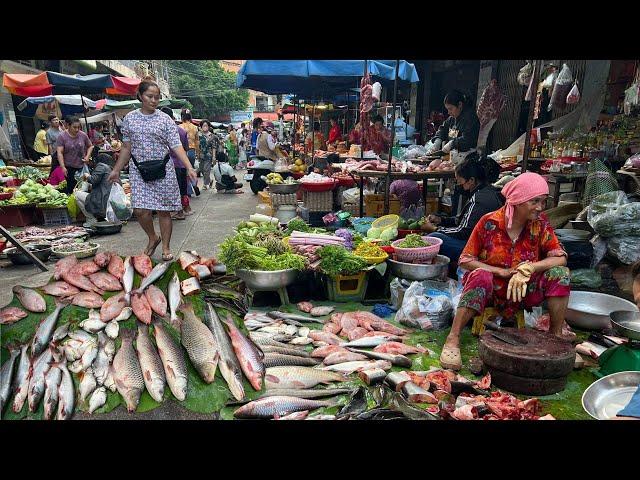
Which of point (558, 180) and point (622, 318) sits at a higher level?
point (558, 180)

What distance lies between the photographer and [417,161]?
7820 mm

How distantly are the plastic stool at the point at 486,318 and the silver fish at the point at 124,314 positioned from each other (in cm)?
282

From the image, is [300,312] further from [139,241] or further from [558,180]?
[558,180]

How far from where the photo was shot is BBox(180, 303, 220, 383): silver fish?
2717mm

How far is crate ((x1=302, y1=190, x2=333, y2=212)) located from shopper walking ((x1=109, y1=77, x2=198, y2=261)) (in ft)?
7.49

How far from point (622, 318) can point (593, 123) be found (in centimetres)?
566

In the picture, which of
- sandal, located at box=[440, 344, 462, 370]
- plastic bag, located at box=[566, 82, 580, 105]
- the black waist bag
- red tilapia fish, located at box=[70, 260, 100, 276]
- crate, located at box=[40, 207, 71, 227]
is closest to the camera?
red tilapia fish, located at box=[70, 260, 100, 276]

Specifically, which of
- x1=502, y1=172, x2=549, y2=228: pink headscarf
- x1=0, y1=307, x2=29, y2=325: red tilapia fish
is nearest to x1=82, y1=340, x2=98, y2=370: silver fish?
x1=0, y1=307, x2=29, y2=325: red tilapia fish

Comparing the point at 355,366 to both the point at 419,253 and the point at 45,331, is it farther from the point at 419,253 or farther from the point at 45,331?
the point at 45,331

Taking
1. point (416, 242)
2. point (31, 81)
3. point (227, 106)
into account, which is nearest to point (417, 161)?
point (416, 242)

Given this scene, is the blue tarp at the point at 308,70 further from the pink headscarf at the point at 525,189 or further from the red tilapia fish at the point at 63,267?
the red tilapia fish at the point at 63,267

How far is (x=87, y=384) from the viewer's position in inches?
104

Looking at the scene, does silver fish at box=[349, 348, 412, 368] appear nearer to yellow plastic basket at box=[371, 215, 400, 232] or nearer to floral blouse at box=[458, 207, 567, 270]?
floral blouse at box=[458, 207, 567, 270]

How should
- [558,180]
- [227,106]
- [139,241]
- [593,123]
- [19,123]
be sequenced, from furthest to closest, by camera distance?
[227,106] < [19,123] < [593,123] < [139,241] < [558,180]
